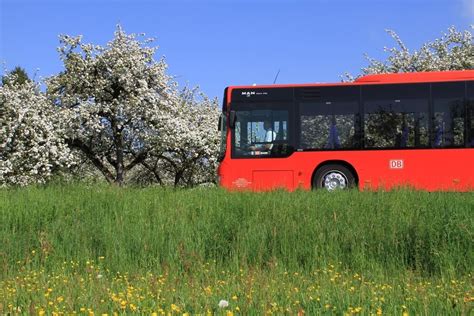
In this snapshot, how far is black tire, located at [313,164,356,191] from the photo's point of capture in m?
16.6

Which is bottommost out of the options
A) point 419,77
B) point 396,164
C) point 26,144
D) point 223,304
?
point 223,304

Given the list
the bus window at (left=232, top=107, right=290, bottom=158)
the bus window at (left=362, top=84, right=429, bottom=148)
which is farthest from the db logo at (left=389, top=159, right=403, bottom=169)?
the bus window at (left=232, top=107, right=290, bottom=158)

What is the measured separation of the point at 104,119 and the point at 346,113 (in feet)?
49.9

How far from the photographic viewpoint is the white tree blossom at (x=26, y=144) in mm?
24219

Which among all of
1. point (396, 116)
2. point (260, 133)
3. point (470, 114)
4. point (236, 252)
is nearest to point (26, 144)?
point (260, 133)

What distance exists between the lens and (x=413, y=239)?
8.91 m

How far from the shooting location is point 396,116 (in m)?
16.7

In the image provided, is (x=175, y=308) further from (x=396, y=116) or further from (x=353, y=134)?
(x=396, y=116)

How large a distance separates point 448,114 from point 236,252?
1024cm

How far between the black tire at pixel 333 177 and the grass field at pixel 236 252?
4229 mm

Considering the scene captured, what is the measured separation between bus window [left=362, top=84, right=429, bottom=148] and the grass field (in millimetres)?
4544

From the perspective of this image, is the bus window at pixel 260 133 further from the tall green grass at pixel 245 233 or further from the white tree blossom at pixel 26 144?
the white tree blossom at pixel 26 144

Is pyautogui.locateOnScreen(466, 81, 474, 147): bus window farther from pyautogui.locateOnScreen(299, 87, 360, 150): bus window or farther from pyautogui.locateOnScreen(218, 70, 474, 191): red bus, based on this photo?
pyautogui.locateOnScreen(299, 87, 360, 150): bus window

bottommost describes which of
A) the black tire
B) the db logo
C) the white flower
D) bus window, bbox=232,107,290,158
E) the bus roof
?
the white flower
